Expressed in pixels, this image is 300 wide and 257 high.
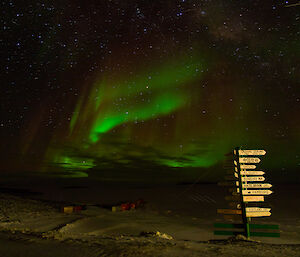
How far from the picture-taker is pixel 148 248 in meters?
6.83

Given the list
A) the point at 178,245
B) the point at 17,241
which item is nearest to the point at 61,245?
the point at 17,241

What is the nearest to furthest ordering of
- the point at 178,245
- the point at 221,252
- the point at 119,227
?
the point at 221,252
the point at 178,245
the point at 119,227

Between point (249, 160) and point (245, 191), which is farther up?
point (249, 160)

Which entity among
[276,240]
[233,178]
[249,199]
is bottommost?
[276,240]

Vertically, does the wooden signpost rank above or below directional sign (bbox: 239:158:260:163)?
below

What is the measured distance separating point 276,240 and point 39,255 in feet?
30.8

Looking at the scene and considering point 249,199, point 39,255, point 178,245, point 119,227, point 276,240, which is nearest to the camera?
point 39,255

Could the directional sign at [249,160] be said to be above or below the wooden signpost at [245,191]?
above

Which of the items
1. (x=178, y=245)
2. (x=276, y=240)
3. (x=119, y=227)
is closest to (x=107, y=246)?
(x=178, y=245)

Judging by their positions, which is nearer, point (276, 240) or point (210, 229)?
point (276, 240)

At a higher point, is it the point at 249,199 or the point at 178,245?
the point at 249,199

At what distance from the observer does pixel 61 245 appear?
7.09 m

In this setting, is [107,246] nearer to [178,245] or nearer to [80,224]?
[178,245]

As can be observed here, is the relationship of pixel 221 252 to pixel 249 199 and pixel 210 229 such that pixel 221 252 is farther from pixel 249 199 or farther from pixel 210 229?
pixel 210 229
